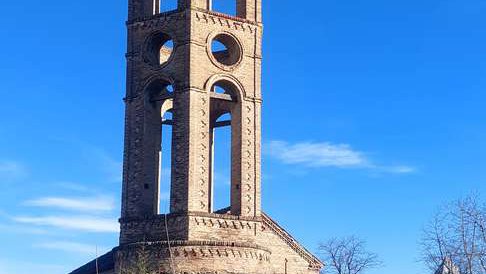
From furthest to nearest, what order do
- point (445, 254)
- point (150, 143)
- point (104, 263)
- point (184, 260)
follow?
point (104, 263)
point (150, 143)
point (184, 260)
point (445, 254)

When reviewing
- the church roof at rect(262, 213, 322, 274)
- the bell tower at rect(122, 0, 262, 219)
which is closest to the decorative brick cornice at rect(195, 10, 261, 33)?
the bell tower at rect(122, 0, 262, 219)

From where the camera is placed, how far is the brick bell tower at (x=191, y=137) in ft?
108

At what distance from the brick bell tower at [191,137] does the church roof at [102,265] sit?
0.47m

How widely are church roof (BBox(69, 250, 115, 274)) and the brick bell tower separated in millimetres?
474

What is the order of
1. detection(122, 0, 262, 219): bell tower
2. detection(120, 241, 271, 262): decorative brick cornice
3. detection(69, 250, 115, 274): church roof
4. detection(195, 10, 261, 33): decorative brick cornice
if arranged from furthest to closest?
detection(69, 250, 115, 274): church roof → detection(195, 10, 261, 33): decorative brick cornice → detection(122, 0, 262, 219): bell tower → detection(120, 241, 271, 262): decorative brick cornice

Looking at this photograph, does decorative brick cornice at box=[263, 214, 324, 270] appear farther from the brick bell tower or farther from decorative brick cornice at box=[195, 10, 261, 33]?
decorative brick cornice at box=[195, 10, 261, 33]

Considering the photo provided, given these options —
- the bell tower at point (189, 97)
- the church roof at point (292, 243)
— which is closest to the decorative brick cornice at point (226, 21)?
the bell tower at point (189, 97)

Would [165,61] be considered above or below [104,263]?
above

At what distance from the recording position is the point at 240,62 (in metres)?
35.4

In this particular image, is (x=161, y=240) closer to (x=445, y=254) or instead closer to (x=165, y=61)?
(x=165, y=61)

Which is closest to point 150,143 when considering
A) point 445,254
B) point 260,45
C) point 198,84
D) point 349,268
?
point 198,84

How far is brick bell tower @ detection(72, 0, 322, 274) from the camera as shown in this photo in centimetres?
3294

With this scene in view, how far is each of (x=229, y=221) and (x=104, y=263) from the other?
7070mm

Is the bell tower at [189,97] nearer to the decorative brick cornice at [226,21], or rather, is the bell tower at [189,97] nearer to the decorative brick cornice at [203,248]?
the decorative brick cornice at [226,21]
